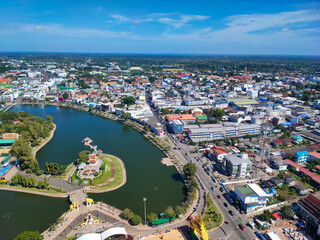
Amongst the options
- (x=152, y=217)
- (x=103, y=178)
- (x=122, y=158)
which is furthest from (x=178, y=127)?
(x=152, y=217)

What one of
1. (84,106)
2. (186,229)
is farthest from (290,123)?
(84,106)

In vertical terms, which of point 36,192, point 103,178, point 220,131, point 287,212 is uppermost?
point 220,131

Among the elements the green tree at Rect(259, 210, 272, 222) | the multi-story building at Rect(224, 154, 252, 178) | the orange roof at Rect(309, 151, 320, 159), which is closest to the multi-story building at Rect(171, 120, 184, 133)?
the multi-story building at Rect(224, 154, 252, 178)

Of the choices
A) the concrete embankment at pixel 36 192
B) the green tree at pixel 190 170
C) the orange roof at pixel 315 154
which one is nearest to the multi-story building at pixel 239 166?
the green tree at pixel 190 170

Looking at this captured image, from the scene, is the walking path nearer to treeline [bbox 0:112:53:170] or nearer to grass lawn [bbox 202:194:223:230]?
treeline [bbox 0:112:53:170]

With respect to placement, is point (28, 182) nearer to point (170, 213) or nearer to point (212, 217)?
point (170, 213)

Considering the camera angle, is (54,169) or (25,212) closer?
(25,212)

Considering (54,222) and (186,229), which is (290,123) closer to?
(186,229)
